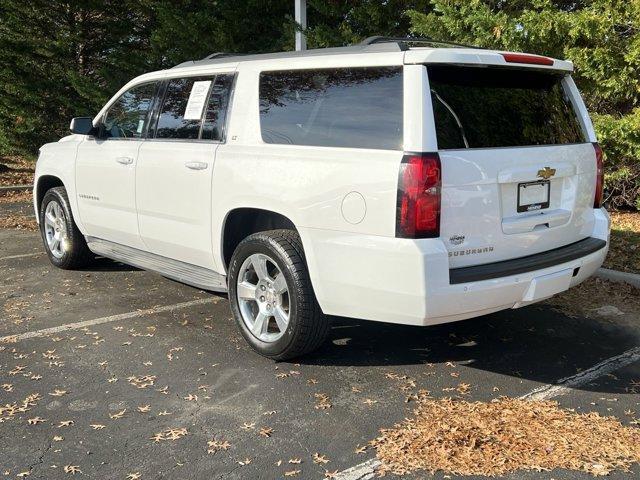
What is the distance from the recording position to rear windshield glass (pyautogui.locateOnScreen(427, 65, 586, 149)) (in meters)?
3.74

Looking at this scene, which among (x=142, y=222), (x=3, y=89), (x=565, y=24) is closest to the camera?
(x=142, y=222)

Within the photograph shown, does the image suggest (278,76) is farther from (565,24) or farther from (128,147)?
(565,24)

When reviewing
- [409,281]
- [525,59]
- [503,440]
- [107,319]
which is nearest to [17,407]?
[107,319]

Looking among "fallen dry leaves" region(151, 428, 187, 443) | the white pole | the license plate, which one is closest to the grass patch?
the license plate

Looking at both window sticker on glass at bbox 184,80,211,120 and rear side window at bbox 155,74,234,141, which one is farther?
window sticker on glass at bbox 184,80,211,120

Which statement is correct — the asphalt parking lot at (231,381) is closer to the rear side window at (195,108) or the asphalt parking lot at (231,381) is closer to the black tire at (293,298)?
the black tire at (293,298)

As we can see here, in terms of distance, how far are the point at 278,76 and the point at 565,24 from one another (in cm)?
485

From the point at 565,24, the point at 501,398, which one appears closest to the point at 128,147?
the point at 501,398

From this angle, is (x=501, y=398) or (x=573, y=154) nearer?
(x=501, y=398)

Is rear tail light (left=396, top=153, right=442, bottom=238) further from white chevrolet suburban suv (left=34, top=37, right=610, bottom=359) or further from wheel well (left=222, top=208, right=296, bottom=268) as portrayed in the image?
wheel well (left=222, top=208, right=296, bottom=268)

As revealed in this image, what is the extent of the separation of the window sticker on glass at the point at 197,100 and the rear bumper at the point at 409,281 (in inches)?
58.8

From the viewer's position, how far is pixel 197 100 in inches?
197

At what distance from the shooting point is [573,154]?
4.25 metres

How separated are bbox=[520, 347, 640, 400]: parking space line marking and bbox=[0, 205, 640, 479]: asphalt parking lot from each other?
2 centimetres
